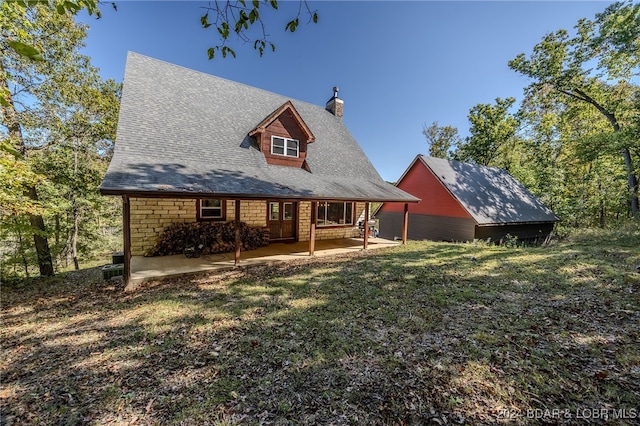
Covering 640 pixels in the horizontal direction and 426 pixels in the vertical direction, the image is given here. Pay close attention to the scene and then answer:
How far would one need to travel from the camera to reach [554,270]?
23.4 ft

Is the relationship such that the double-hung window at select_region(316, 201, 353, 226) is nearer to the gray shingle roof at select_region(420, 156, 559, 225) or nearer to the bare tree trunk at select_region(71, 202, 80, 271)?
the gray shingle roof at select_region(420, 156, 559, 225)

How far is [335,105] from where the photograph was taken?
16.2m

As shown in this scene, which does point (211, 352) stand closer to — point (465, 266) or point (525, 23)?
point (465, 266)

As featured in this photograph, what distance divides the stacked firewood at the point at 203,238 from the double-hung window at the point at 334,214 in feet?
11.4

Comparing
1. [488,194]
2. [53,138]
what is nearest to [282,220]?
[53,138]

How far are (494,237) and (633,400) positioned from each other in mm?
14733

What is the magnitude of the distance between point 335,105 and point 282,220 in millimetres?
8791

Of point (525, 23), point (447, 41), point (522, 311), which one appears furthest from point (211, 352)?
point (525, 23)

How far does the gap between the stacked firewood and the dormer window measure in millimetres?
3439

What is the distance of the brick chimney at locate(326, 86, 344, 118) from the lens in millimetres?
16109

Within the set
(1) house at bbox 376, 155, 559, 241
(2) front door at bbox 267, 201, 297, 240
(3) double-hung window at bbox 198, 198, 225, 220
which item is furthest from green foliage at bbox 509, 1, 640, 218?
(3) double-hung window at bbox 198, 198, 225, 220

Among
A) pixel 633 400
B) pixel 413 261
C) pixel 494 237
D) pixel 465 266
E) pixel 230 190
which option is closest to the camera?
pixel 633 400

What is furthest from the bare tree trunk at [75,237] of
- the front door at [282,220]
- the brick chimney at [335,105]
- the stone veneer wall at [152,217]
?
the brick chimney at [335,105]

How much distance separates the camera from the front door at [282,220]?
11.3 m
